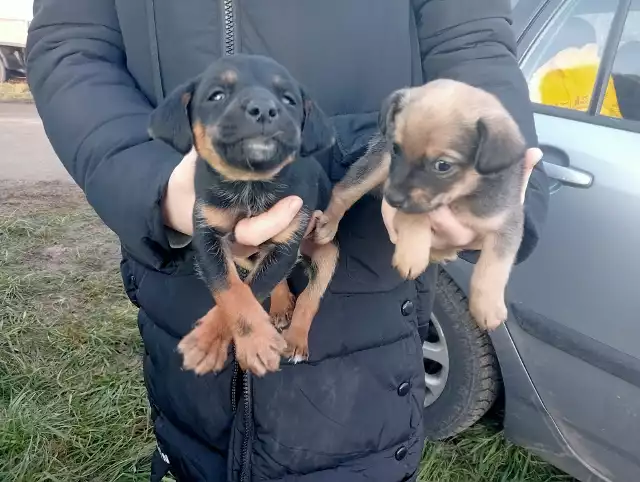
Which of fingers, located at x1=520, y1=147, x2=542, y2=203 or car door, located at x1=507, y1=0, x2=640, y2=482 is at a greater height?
fingers, located at x1=520, y1=147, x2=542, y2=203

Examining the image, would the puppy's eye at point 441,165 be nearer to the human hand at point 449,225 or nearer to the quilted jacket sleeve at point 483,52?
the human hand at point 449,225

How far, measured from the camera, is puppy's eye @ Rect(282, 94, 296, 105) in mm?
1718

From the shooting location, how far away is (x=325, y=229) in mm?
2043

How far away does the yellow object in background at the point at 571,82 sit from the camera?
9.06 ft

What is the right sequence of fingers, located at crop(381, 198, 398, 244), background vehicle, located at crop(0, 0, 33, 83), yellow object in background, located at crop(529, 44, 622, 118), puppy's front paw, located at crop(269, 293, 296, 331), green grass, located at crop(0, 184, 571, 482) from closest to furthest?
1. fingers, located at crop(381, 198, 398, 244)
2. puppy's front paw, located at crop(269, 293, 296, 331)
3. yellow object in background, located at crop(529, 44, 622, 118)
4. green grass, located at crop(0, 184, 571, 482)
5. background vehicle, located at crop(0, 0, 33, 83)

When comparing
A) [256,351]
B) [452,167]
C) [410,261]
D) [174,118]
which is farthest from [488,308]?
[174,118]

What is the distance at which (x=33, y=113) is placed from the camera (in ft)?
38.3

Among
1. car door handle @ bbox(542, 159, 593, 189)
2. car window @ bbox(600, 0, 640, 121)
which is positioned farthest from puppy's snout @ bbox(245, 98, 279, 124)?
car window @ bbox(600, 0, 640, 121)

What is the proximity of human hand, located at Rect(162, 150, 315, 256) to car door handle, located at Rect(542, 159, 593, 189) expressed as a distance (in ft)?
4.27

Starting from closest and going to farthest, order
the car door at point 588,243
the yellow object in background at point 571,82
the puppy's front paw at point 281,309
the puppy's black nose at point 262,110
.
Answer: the puppy's black nose at point 262,110 < the puppy's front paw at point 281,309 < the car door at point 588,243 < the yellow object in background at point 571,82

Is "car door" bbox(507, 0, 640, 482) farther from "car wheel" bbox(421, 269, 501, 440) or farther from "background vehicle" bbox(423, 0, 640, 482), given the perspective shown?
"car wheel" bbox(421, 269, 501, 440)

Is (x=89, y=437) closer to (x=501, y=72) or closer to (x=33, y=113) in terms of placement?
(x=501, y=72)

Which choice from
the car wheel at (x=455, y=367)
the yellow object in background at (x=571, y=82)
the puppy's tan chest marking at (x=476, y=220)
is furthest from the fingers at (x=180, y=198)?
the yellow object in background at (x=571, y=82)

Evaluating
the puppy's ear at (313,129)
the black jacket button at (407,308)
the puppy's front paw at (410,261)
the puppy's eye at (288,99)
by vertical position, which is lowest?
the black jacket button at (407,308)
